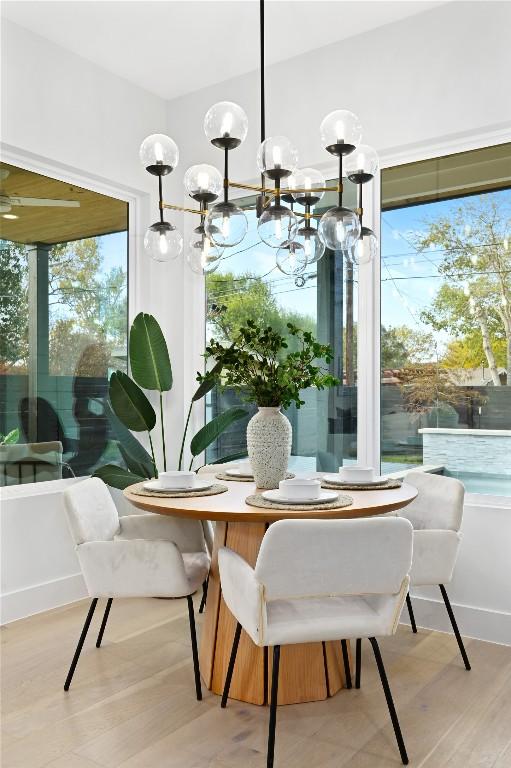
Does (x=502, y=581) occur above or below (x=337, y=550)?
below

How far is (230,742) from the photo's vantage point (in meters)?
2.16

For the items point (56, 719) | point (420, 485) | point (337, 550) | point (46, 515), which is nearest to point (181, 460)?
point (46, 515)

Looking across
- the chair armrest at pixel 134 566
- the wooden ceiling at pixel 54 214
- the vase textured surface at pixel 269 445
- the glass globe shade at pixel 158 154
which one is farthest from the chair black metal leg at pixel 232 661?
the wooden ceiling at pixel 54 214

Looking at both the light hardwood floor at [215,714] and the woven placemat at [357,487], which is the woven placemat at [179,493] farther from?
the light hardwood floor at [215,714]

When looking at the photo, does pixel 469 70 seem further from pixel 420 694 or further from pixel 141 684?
pixel 141 684

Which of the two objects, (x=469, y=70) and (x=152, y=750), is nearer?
(x=152, y=750)

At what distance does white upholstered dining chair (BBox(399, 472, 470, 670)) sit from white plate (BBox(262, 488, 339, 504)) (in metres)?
0.53

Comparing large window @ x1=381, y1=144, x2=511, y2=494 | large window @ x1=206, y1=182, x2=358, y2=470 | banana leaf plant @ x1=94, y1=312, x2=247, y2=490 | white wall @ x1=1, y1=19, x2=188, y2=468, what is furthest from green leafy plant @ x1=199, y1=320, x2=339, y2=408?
white wall @ x1=1, y1=19, x2=188, y2=468

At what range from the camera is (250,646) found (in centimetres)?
239

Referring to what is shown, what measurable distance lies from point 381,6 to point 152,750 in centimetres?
347

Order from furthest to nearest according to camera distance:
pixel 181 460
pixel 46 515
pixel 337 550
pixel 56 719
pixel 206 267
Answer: pixel 181 460 < pixel 46 515 < pixel 206 267 < pixel 56 719 < pixel 337 550

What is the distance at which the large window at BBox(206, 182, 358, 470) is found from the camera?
145 inches

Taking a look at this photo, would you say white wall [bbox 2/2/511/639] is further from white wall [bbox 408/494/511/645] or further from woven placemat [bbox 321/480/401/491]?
woven placemat [bbox 321/480/401/491]

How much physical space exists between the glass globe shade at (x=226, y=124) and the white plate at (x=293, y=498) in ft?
4.03
